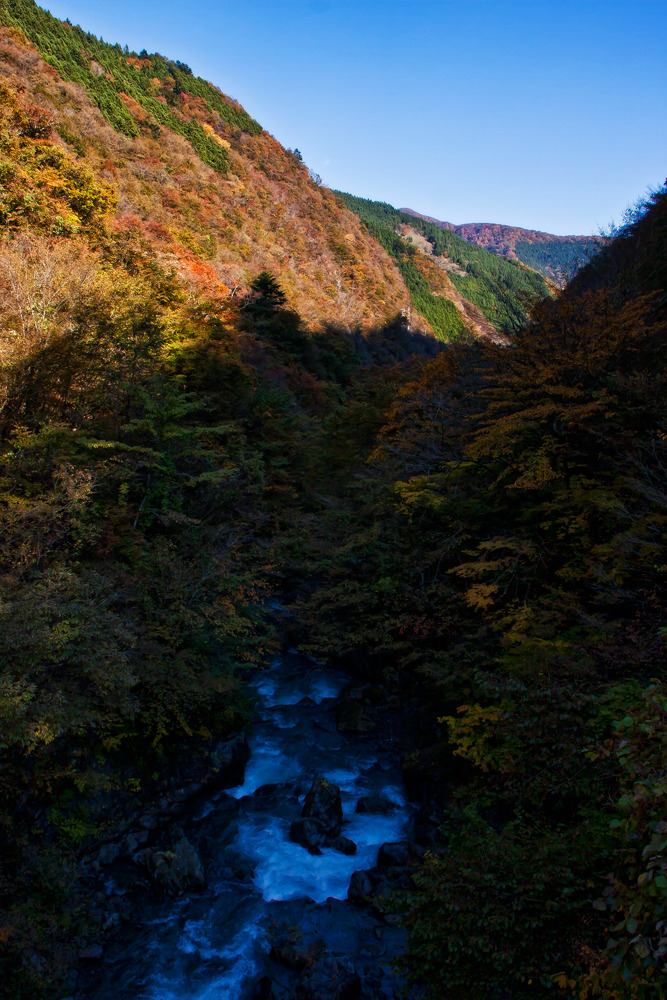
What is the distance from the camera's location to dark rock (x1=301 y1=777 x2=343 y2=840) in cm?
1064

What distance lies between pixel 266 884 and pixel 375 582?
780cm

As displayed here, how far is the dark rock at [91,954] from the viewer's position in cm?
765

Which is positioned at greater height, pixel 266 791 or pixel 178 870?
pixel 178 870

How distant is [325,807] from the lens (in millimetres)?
10938

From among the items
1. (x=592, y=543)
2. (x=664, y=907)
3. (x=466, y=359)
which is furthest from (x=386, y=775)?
(x=466, y=359)

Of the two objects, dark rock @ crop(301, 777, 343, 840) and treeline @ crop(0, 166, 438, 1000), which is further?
dark rock @ crop(301, 777, 343, 840)

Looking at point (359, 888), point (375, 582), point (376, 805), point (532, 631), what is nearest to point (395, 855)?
point (359, 888)

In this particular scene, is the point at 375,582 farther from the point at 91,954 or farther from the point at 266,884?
the point at 91,954

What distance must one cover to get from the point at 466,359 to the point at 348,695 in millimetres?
12975

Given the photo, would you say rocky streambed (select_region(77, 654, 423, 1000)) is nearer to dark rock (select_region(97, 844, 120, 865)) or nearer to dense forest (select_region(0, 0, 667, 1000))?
dark rock (select_region(97, 844, 120, 865))

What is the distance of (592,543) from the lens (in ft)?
34.3

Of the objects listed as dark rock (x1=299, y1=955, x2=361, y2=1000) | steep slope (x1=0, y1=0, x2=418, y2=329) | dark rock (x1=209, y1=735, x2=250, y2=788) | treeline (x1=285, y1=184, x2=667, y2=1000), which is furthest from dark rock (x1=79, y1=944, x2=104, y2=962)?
steep slope (x1=0, y1=0, x2=418, y2=329)

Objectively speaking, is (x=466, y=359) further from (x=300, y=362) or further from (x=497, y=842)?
(x=300, y=362)

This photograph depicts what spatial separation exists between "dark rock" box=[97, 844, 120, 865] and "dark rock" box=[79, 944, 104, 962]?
52.0 inches
